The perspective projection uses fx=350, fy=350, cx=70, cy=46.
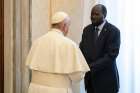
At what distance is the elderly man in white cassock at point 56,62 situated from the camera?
3100mm

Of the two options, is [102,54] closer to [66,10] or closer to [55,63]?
[55,63]

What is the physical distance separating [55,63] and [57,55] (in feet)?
0.24

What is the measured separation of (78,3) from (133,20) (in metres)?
0.76

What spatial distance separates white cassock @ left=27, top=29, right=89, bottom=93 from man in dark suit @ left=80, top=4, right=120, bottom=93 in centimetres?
32

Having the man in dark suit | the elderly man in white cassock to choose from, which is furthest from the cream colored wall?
the elderly man in white cassock

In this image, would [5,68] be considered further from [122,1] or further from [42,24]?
[122,1]

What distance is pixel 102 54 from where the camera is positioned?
11.5 feet

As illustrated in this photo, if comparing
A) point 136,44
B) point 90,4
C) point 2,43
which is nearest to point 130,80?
point 136,44

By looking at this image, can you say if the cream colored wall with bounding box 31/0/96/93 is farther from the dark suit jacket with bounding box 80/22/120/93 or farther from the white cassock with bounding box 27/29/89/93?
the white cassock with bounding box 27/29/89/93

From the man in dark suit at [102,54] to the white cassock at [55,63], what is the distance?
12.7 inches

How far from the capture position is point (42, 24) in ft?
14.3

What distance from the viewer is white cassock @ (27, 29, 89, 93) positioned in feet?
10.2

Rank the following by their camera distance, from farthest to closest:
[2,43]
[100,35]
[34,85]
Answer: [2,43], [100,35], [34,85]

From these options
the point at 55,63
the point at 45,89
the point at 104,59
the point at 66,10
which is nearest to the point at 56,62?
the point at 55,63
